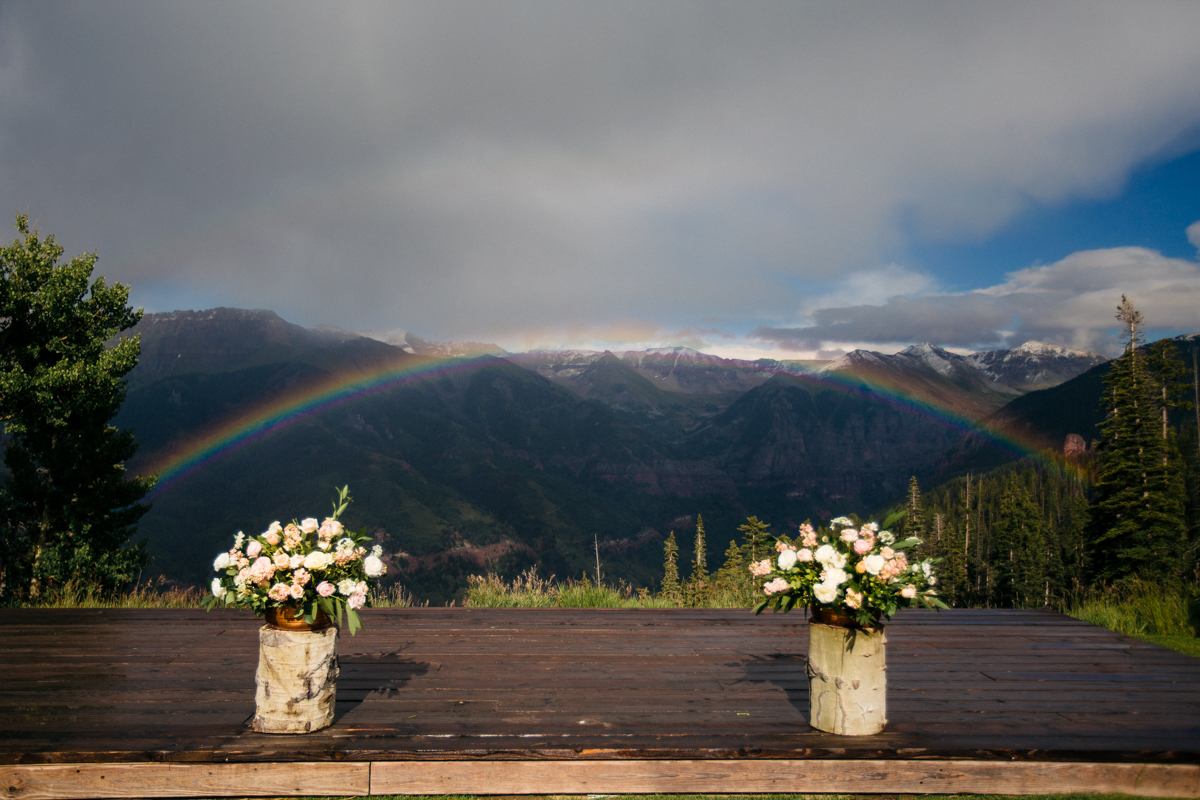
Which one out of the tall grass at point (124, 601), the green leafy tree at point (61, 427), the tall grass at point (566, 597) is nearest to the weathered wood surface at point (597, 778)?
the tall grass at point (566, 597)

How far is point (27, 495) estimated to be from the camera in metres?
14.2

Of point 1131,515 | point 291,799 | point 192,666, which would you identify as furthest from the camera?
point 1131,515

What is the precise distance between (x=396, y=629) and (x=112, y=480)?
12915 millimetres

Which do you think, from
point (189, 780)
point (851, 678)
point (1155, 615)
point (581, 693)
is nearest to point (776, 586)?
point (851, 678)

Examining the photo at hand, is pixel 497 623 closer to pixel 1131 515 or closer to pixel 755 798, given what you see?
pixel 755 798

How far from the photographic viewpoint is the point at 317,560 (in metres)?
3.27

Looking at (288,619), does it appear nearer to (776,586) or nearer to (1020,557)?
(776,586)

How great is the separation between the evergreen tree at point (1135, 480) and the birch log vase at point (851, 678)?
39472mm

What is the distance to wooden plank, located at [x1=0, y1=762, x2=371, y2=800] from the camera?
10.5 ft

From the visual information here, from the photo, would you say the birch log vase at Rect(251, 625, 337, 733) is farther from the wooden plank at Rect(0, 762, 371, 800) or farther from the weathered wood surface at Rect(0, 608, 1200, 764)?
the wooden plank at Rect(0, 762, 371, 800)

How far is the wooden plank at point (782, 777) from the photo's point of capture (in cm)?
324

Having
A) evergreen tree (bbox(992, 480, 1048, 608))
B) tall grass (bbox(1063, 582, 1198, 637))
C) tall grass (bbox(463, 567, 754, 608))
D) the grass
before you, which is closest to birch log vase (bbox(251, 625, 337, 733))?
tall grass (bbox(463, 567, 754, 608))

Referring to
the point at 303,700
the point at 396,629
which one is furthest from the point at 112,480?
the point at 303,700

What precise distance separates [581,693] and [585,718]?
1.63 ft
